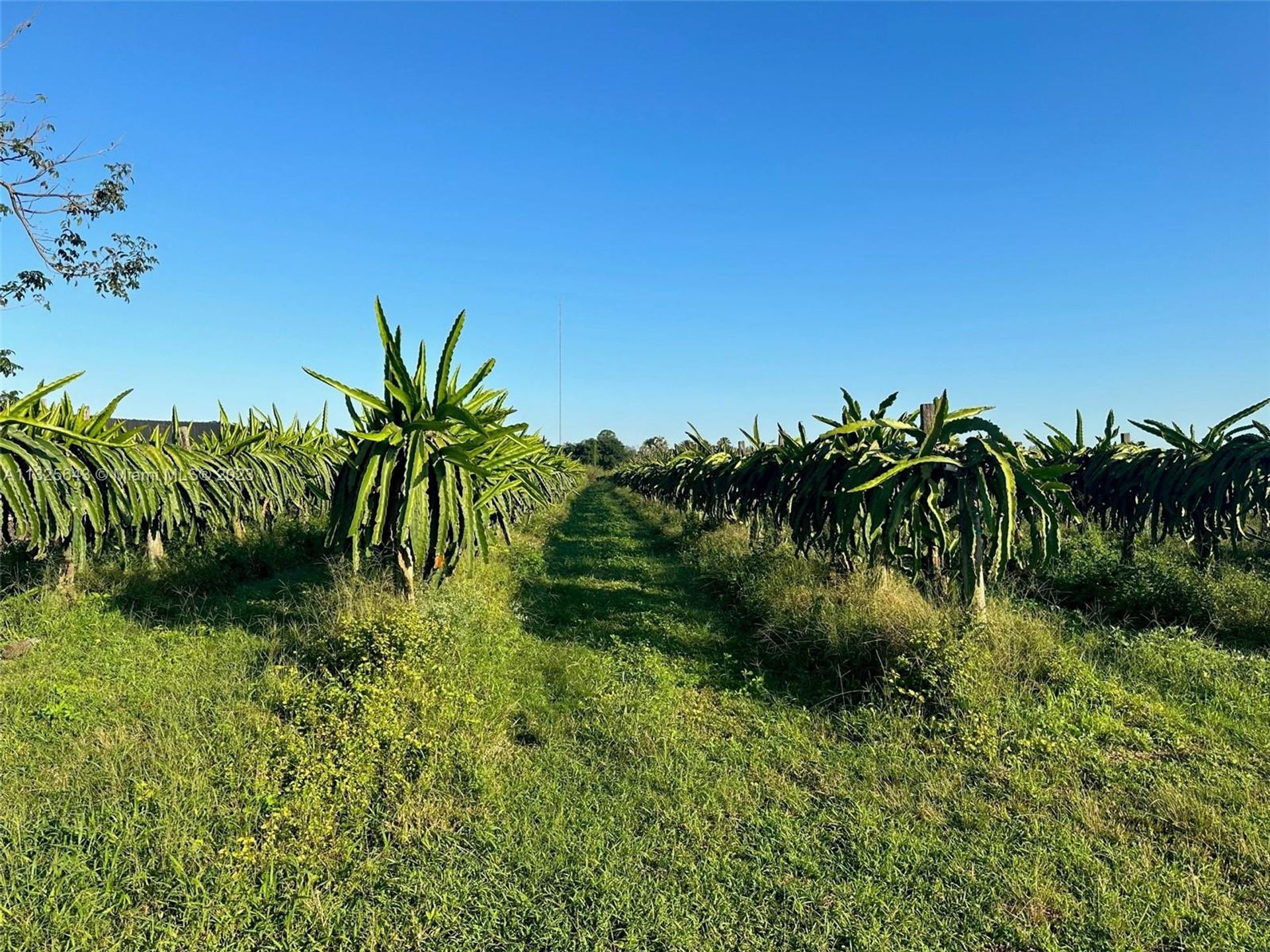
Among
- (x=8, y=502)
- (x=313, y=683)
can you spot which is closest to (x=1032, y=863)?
(x=313, y=683)

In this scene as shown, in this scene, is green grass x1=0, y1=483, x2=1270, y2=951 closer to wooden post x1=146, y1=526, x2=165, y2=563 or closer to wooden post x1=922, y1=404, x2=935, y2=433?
wooden post x1=922, y1=404, x2=935, y2=433

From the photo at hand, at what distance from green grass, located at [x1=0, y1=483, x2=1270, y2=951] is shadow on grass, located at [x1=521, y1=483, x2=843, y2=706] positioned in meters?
0.07

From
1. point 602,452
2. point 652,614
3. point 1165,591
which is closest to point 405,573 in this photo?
point 652,614

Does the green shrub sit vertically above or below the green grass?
above

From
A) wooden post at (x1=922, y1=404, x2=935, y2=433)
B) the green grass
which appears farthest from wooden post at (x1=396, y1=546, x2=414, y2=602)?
wooden post at (x1=922, y1=404, x2=935, y2=433)

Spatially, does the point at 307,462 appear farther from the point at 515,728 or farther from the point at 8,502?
the point at 515,728

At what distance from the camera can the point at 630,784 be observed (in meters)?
3.20

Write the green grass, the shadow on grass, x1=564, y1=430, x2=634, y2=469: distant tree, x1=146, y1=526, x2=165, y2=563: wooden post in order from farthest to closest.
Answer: x1=564, y1=430, x2=634, y2=469: distant tree
x1=146, y1=526, x2=165, y2=563: wooden post
the shadow on grass
the green grass

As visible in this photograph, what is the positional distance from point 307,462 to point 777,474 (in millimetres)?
7540

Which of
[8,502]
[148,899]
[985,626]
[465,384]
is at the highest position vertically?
[465,384]

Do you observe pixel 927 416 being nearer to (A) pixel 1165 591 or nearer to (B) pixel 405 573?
(A) pixel 1165 591

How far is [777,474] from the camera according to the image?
7.85m

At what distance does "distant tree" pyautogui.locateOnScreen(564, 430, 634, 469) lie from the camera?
194ft

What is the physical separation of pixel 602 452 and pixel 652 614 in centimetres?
5825
